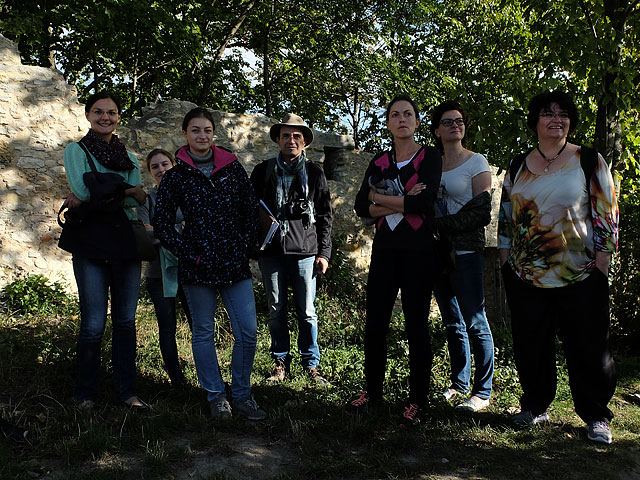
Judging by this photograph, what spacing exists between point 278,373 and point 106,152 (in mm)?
2079

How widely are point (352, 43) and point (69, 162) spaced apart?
8647 mm

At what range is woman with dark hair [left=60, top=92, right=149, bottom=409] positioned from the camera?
3129 mm

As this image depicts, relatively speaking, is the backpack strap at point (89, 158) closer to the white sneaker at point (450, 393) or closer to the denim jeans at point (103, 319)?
the denim jeans at point (103, 319)

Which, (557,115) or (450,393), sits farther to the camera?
(450,393)

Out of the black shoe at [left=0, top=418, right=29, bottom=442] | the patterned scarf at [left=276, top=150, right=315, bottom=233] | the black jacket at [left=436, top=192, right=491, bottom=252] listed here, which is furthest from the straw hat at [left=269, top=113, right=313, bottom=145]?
the black shoe at [left=0, top=418, right=29, bottom=442]

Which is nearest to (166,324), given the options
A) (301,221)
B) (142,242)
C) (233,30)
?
(142,242)

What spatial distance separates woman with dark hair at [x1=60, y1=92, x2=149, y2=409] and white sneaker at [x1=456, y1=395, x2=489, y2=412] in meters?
2.15

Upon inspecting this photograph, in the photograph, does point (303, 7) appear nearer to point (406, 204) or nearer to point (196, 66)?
point (196, 66)

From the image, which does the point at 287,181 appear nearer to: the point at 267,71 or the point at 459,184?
the point at 459,184

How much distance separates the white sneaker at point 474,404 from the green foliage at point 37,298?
154 inches

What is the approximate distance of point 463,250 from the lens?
3541 millimetres

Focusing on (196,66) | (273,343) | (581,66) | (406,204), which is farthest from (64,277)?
(196,66)

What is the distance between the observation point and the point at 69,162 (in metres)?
3.13

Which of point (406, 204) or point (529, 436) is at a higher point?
point (406, 204)
